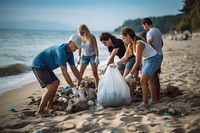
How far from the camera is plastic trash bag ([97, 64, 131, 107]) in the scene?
13.0 ft

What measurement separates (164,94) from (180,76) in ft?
6.32

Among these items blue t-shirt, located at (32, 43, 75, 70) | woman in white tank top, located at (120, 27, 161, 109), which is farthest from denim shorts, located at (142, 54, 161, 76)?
blue t-shirt, located at (32, 43, 75, 70)

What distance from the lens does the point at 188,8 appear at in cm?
4534

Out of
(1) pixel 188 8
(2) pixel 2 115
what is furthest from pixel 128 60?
(1) pixel 188 8

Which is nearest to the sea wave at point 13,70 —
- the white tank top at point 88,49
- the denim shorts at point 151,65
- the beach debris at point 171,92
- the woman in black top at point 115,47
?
the white tank top at point 88,49

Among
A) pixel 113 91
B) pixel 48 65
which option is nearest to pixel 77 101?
pixel 113 91

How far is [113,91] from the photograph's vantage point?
3.99 metres

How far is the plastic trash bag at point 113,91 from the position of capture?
3977 mm

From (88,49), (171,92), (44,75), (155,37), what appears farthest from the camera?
(88,49)

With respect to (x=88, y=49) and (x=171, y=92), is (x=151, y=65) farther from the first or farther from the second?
(x=88, y=49)

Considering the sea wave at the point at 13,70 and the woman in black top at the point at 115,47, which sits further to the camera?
the sea wave at the point at 13,70

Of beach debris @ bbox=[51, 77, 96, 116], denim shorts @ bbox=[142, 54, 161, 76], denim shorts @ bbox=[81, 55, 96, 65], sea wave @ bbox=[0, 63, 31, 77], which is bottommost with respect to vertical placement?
beach debris @ bbox=[51, 77, 96, 116]

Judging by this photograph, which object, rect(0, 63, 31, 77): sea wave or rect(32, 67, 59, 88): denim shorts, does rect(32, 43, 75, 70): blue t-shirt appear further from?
rect(0, 63, 31, 77): sea wave

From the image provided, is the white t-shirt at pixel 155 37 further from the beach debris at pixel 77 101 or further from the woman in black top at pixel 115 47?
the beach debris at pixel 77 101
